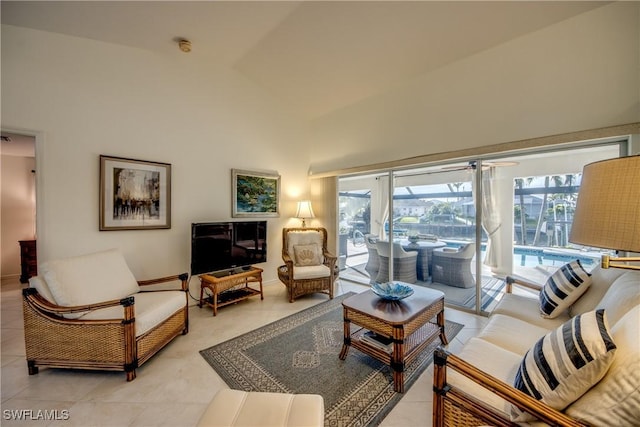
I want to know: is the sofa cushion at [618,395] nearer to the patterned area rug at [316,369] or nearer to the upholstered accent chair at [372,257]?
the patterned area rug at [316,369]

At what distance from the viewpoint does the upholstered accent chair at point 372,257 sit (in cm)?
432

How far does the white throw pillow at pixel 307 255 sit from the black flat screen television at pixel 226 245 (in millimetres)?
553

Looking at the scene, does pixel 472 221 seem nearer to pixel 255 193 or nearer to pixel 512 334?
pixel 512 334

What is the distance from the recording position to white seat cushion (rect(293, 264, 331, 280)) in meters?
3.59

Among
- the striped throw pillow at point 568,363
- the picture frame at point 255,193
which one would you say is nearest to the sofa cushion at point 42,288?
the picture frame at point 255,193

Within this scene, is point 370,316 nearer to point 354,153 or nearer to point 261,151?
point 354,153

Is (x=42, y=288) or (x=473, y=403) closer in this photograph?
(x=473, y=403)

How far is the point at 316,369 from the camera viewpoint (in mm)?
2100

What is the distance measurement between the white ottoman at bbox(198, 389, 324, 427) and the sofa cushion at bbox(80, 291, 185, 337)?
4.15ft

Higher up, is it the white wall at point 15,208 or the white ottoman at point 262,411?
the white wall at point 15,208

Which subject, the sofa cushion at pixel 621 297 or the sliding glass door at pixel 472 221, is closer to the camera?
the sofa cushion at pixel 621 297

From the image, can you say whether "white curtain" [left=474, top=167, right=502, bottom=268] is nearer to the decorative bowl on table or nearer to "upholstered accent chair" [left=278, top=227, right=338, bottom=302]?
the decorative bowl on table

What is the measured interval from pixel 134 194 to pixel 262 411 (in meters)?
3.10

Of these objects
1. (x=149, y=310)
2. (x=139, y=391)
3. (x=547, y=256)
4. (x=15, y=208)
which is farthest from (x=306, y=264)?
(x=15, y=208)
